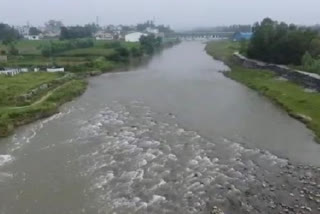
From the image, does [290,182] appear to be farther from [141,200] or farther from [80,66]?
[80,66]

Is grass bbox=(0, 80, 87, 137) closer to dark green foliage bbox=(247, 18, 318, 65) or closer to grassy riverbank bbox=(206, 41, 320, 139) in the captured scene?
grassy riverbank bbox=(206, 41, 320, 139)

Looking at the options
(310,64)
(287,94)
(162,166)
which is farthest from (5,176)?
(310,64)

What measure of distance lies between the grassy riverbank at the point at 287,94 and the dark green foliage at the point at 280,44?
294 cm

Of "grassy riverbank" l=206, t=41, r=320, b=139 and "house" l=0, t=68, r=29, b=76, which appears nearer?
"grassy riverbank" l=206, t=41, r=320, b=139

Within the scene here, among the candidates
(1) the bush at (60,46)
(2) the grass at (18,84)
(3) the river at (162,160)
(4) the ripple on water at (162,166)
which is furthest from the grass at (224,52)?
(4) the ripple on water at (162,166)

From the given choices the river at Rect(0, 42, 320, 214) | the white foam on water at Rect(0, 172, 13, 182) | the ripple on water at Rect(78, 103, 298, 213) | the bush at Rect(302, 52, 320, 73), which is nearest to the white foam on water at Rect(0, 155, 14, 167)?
the river at Rect(0, 42, 320, 214)

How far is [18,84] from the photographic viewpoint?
31.3 meters

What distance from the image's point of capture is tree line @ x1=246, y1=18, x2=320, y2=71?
38897 millimetres

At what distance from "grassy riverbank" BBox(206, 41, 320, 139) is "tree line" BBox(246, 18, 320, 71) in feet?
9.45

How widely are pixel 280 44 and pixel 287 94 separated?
14.4 metres

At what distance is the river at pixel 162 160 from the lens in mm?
12477

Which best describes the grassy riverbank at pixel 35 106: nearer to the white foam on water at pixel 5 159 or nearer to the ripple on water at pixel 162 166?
the ripple on water at pixel 162 166

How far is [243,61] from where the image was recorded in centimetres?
4781

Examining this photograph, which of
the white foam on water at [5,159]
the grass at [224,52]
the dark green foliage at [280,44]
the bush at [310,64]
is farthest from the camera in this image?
the grass at [224,52]
